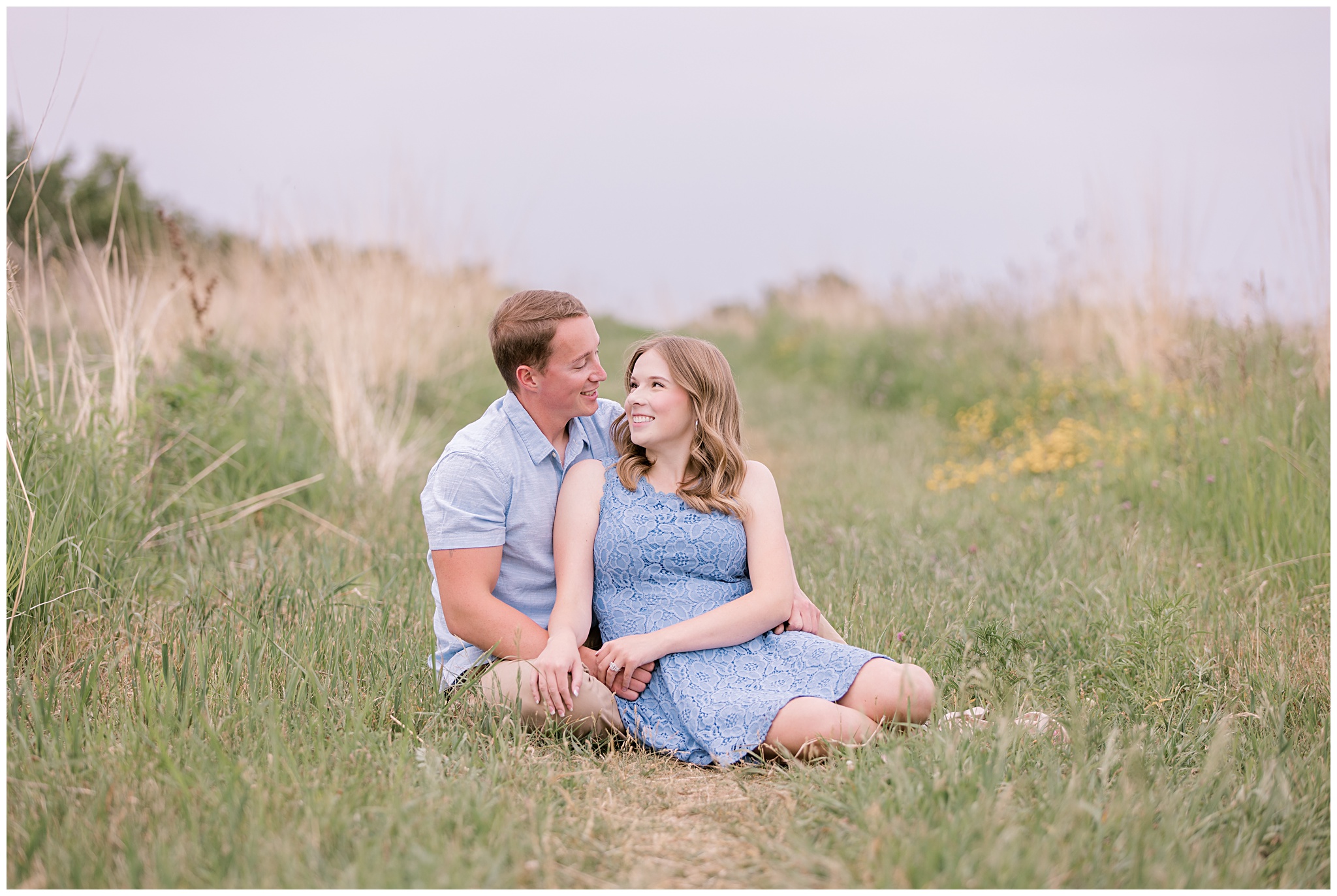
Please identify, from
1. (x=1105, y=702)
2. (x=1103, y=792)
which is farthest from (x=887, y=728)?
(x=1105, y=702)

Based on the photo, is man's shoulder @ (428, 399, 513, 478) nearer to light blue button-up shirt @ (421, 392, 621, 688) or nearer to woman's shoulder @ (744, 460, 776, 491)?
light blue button-up shirt @ (421, 392, 621, 688)

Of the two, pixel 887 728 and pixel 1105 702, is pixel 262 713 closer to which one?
pixel 887 728

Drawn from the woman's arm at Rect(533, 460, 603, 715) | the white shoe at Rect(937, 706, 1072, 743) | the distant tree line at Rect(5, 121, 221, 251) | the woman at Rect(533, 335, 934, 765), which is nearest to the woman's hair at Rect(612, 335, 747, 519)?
the woman at Rect(533, 335, 934, 765)

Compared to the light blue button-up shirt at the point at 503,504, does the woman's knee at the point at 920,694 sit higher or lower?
lower

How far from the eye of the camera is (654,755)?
241 cm

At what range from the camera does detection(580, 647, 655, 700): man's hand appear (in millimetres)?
2389

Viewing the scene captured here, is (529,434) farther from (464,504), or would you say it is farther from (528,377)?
(464,504)

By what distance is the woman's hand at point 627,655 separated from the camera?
2.35 meters

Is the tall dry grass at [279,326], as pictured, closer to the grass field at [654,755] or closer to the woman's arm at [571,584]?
the grass field at [654,755]

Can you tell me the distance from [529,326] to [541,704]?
0.95 metres

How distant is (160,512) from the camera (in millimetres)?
3721

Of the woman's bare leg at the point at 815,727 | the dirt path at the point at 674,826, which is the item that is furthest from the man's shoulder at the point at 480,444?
the woman's bare leg at the point at 815,727

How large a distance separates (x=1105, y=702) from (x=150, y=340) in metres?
4.43

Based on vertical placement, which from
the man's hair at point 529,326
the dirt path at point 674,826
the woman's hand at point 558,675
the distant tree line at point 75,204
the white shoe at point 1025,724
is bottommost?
the dirt path at point 674,826
